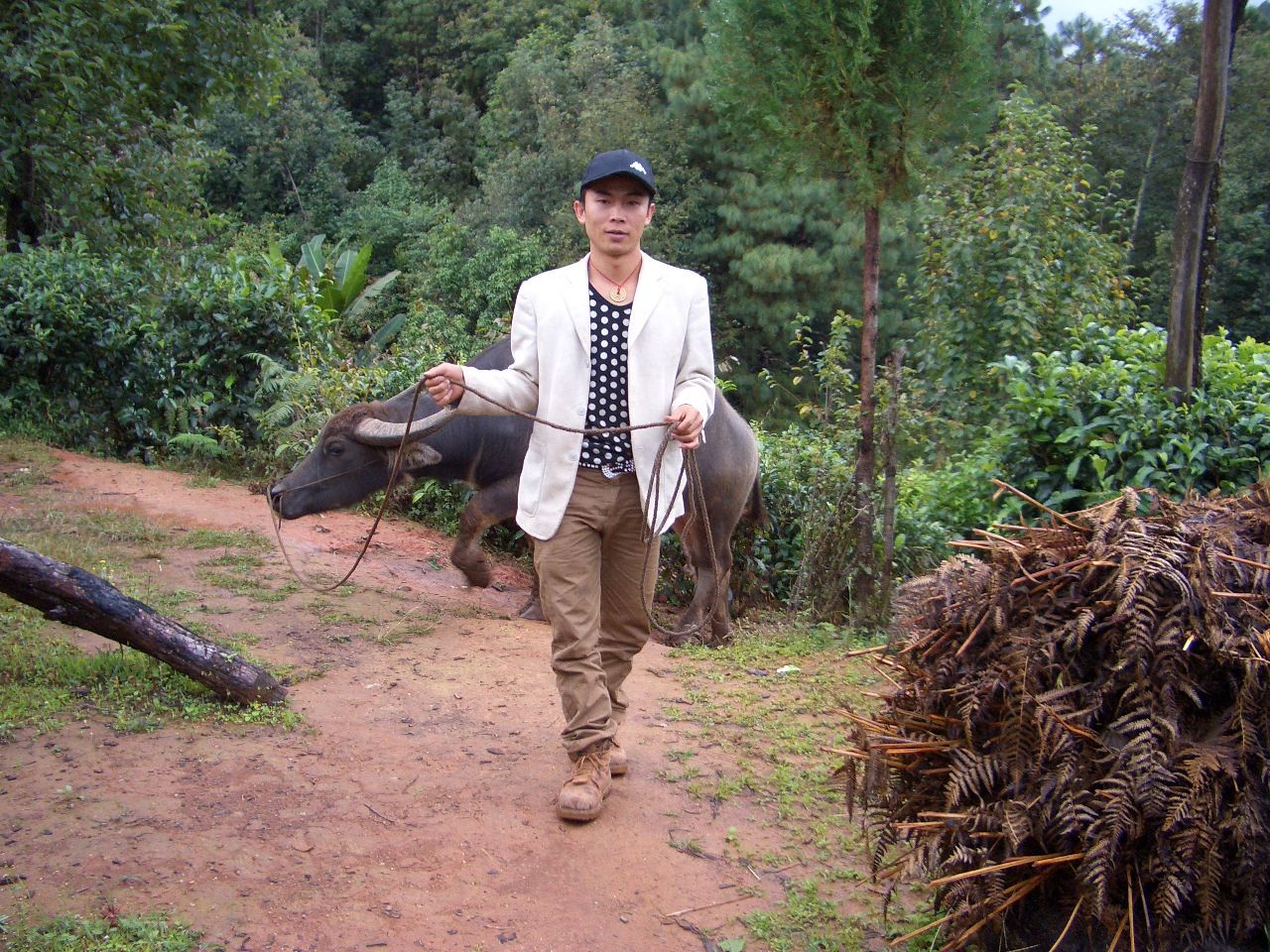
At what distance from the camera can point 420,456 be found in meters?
7.17

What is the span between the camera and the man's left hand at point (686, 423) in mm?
3771

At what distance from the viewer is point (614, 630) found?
13.7ft

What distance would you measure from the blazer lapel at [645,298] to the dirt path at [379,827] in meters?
1.73

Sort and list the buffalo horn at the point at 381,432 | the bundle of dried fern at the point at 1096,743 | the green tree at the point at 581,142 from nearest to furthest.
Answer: the bundle of dried fern at the point at 1096,743 < the buffalo horn at the point at 381,432 < the green tree at the point at 581,142

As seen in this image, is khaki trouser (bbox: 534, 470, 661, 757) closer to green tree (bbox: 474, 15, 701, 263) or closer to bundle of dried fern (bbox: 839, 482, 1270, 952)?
bundle of dried fern (bbox: 839, 482, 1270, 952)

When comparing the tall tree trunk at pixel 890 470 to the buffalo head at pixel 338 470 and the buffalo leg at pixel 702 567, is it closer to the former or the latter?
the buffalo leg at pixel 702 567

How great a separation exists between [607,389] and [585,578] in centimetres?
66

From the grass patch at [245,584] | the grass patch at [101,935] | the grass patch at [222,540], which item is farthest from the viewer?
the grass patch at [222,540]

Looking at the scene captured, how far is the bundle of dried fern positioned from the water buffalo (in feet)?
13.5

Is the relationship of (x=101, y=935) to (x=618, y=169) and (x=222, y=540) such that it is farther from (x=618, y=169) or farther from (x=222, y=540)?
(x=222, y=540)

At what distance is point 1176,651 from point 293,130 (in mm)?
27616

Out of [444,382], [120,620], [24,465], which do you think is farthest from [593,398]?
[24,465]

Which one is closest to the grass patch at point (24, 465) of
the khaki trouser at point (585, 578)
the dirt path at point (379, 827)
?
the dirt path at point (379, 827)

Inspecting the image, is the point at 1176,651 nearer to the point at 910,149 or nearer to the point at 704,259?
the point at 910,149
